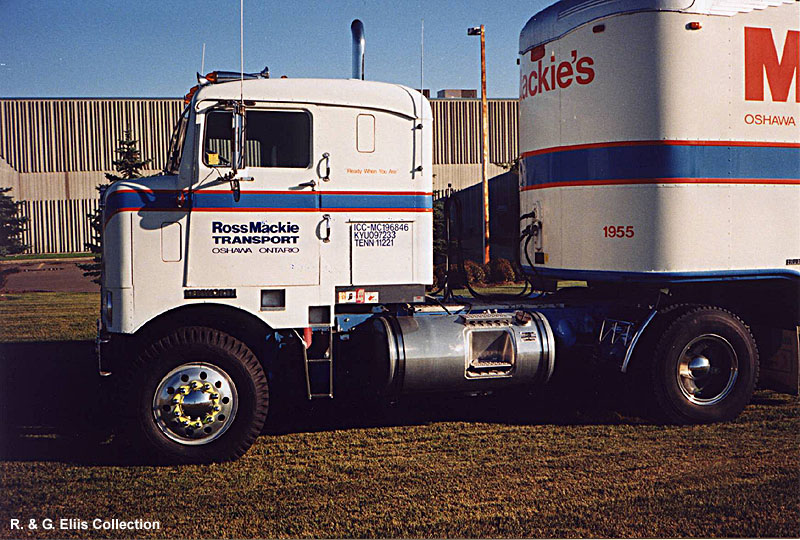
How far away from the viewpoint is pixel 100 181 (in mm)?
36250

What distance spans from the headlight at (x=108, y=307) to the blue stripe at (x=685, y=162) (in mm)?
5099

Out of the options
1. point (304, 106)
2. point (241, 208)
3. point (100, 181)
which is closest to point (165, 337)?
point (241, 208)

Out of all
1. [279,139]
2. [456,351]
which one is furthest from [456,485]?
[279,139]

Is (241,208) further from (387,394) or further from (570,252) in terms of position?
(570,252)

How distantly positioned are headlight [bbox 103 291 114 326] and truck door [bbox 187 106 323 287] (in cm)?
74

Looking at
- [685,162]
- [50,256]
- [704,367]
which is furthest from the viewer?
[50,256]

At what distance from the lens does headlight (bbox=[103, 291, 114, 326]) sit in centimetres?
698

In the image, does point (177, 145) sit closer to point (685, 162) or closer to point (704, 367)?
point (685, 162)

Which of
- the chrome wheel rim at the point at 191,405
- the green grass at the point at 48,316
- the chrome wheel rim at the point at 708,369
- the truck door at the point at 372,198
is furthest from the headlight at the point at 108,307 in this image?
the green grass at the point at 48,316

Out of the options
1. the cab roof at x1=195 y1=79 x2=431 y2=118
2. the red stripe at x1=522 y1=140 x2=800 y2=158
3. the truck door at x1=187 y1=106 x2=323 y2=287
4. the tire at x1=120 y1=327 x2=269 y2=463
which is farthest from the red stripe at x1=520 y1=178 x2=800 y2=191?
the tire at x1=120 y1=327 x2=269 y2=463

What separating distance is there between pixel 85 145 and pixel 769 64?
3481 cm

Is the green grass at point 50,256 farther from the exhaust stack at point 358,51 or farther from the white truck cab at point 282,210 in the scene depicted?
the white truck cab at point 282,210

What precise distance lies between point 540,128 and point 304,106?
10.1 feet

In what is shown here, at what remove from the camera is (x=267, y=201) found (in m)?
7.18
